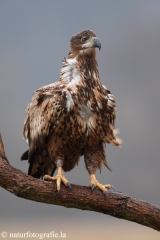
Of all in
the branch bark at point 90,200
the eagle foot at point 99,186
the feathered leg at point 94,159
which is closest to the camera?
the branch bark at point 90,200

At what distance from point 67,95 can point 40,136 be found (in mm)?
368

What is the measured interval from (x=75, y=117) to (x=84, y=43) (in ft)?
1.83

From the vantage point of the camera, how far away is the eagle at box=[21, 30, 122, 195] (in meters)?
2.92

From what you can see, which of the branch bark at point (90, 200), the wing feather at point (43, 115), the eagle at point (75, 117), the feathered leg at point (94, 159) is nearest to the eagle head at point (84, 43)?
the eagle at point (75, 117)

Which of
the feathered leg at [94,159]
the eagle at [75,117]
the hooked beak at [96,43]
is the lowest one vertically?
the feathered leg at [94,159]

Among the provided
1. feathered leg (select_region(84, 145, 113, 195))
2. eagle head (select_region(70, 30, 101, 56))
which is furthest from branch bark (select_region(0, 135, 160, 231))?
eagle head (select_region(70, 30, 101, 56))

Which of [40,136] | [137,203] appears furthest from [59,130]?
[137,203]

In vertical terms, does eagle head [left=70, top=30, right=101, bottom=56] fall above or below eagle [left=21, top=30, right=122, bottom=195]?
above

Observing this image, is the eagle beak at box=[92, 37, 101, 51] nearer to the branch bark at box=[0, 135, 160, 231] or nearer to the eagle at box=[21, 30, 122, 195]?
the eagle at box=[21, 30, 122, 195]

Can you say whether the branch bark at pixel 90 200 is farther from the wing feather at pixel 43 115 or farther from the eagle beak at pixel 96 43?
the eagle beak at pixel 96 43

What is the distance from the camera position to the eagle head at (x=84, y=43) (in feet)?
9.94

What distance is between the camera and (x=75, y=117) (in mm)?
2914

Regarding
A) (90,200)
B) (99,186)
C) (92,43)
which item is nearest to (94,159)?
(99,186)

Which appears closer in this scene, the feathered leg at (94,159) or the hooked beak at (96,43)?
the hooked beak at (96,43)
